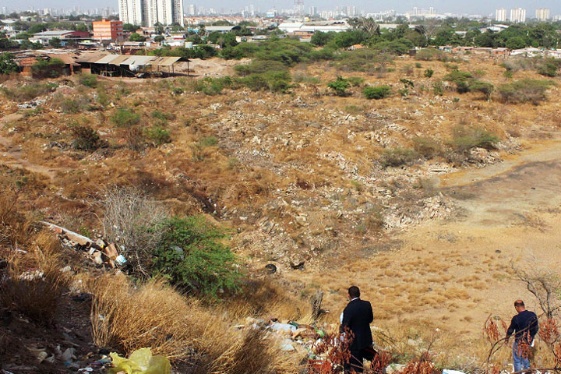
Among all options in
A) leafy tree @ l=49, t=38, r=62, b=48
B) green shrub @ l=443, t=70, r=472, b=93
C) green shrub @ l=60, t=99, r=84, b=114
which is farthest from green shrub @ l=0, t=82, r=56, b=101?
leafy tree @ l=49, t=38, r=62, b=48

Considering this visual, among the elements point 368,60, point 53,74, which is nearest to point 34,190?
point 53,74

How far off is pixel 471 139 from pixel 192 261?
1327cm

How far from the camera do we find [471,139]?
17.0 meters

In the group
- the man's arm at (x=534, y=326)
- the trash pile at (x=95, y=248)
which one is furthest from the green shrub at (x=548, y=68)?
the trash pile at (x=95, y=248)

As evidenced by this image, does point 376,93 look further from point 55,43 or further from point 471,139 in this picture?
point 55,43

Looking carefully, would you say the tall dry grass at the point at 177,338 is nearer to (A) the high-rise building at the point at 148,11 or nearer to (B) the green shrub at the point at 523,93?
(B) the green shrub at the point at 523,93

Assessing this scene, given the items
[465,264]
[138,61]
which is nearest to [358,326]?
[465,264]

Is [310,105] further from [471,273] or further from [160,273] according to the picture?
[160,273]

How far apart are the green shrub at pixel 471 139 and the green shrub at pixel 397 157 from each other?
168 centimetres

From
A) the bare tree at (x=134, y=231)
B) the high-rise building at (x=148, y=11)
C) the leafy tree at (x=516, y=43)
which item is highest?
the high-rise building at (x=148, y=11)

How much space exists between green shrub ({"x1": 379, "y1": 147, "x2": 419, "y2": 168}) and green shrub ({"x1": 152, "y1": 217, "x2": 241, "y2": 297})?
977cm

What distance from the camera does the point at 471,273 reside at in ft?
31.5

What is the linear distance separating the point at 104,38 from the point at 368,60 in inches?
1788

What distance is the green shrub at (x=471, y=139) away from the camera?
664 inches
